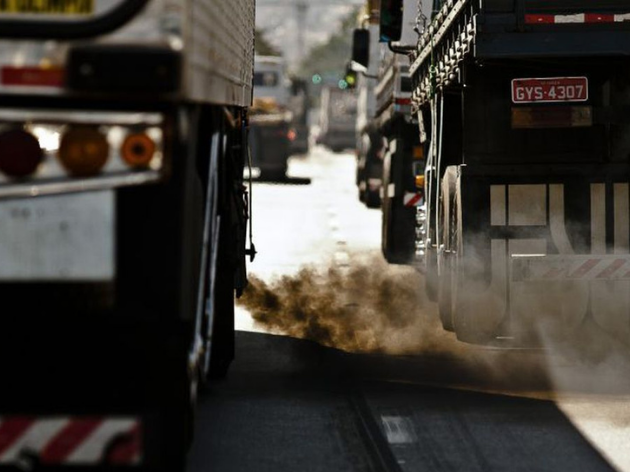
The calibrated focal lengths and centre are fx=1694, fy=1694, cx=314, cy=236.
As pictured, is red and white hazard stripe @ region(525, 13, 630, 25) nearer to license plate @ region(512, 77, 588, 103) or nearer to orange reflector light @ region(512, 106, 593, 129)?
license plate @ region(512, 77, 588, 103)

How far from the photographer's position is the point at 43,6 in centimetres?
558

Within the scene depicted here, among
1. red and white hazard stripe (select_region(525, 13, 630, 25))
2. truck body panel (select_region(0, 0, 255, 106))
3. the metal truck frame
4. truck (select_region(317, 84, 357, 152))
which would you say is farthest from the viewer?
truck (select_region(317, 84, 357, 152))

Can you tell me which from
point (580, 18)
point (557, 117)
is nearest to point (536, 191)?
point (557, 117)

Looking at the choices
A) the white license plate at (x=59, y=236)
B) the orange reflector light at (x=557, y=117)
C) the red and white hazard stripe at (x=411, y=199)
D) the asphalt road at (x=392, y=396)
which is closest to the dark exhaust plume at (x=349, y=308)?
the asphalt road at (x=392, y=396)

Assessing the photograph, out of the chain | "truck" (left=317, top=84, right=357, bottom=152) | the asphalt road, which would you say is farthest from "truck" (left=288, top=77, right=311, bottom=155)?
the asphalt road

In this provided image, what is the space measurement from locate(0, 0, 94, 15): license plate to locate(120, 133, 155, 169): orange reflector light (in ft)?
1.50

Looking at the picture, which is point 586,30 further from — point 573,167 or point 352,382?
point 352,382

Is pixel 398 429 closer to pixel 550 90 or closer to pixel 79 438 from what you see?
Answer: pixel 550 90

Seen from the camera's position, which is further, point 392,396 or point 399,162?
point 399,162

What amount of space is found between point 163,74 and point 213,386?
5.22 m

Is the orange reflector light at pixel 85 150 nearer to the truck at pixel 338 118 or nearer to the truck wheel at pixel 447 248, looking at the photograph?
the truck wheel at pixel 447 248

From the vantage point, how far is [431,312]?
1444 centimetres

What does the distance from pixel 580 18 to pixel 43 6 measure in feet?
17.3

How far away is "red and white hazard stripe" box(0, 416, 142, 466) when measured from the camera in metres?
5.64
